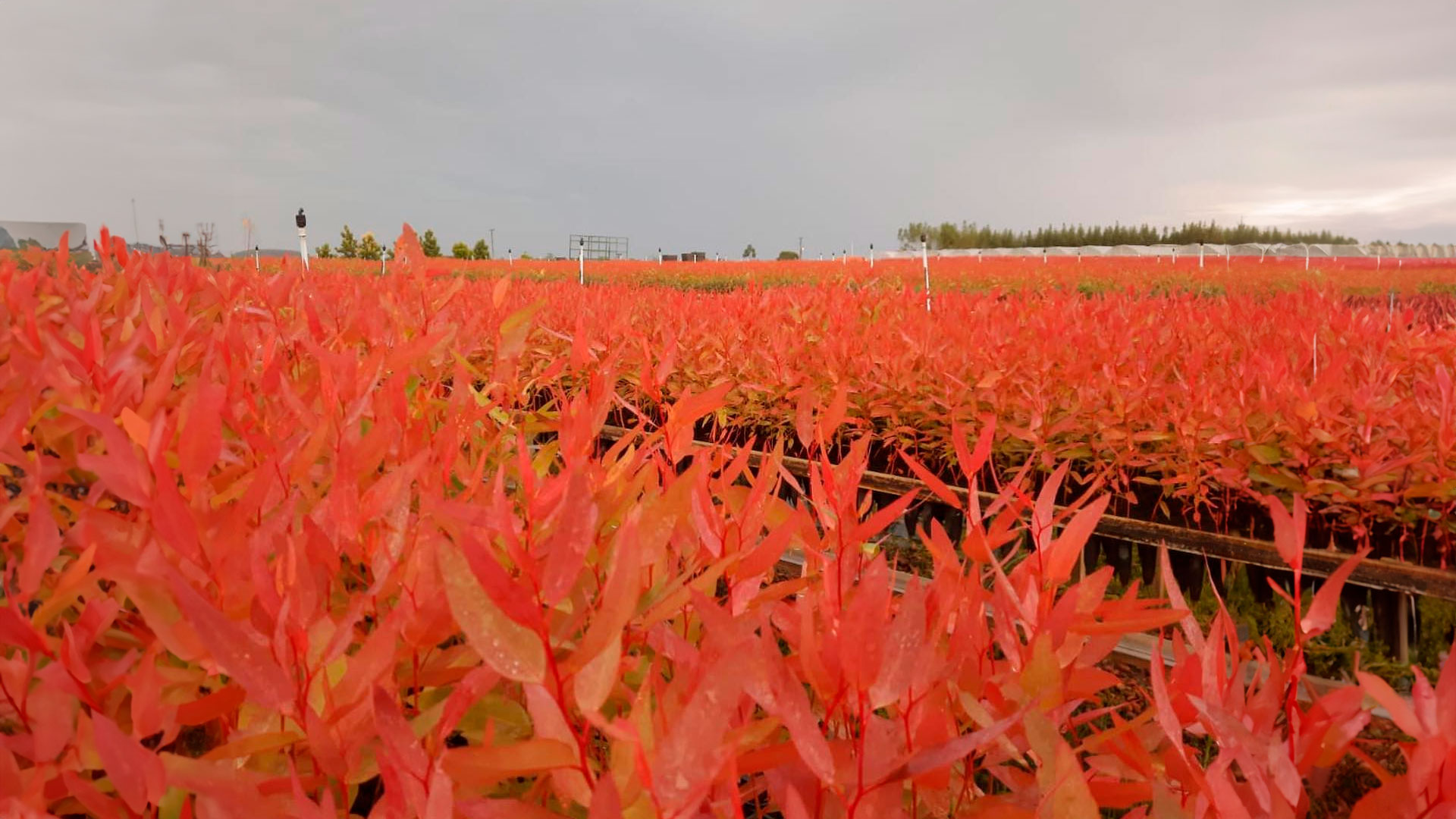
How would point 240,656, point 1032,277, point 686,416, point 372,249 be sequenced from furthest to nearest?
point 372,249 → point 1032,277 → point 686,416 → point 240,656

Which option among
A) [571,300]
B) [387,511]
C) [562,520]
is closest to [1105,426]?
[387,511]

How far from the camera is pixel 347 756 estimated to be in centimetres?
70

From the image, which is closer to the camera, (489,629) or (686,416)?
(489,629)

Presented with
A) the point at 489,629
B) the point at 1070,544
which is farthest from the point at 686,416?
the point at 489,629

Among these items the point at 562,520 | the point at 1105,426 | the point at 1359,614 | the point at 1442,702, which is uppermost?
the point at 562,520

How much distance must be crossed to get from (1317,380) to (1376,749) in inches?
53.6

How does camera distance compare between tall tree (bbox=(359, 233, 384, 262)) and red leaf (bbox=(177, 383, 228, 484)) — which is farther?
tall tree (bbox=(359, 233, 384, 262))

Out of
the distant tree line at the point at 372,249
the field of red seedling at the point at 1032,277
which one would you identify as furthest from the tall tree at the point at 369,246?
the field of red seedling at the point at 1032,277

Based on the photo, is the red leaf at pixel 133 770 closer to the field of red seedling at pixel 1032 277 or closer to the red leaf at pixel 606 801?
the red leaf at pixel 606 801

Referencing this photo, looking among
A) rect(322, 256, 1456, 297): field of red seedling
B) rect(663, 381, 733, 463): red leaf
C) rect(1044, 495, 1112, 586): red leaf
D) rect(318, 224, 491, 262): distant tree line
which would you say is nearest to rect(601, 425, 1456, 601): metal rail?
rect(663, 381, 733, 463): red leaf

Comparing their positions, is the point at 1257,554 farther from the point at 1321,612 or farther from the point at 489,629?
the point at 489,629

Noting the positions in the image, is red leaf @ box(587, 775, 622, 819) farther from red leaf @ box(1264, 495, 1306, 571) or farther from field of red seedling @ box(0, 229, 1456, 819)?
red leaf @ box(1264, 495, 1306, 571)

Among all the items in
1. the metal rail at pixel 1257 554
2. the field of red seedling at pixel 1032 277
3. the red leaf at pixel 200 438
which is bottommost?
the metal rail at pixel 1257 554

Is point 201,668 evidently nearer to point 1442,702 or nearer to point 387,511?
point 387,511
